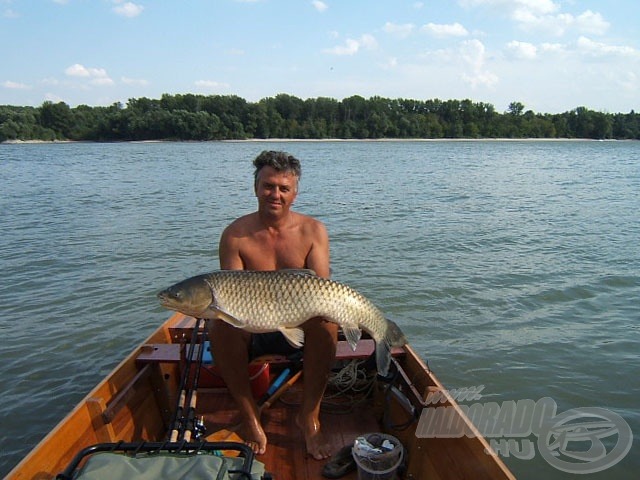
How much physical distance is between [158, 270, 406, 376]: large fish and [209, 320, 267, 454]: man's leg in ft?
1.26

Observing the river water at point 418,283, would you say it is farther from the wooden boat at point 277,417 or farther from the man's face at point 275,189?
the man's face at point 275,189

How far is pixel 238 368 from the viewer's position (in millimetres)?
3832

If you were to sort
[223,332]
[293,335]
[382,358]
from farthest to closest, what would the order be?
[223,332]
[382,358]
[293,335]

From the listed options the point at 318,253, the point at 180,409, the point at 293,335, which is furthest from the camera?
the point at 318,253

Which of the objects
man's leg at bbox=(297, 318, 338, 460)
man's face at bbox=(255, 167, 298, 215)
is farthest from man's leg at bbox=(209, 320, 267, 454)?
man's face at bbox=(255, 167, 298, 215)

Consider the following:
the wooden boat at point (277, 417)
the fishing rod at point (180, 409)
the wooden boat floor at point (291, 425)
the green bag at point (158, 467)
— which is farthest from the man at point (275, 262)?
the green bag at point (158, 467)

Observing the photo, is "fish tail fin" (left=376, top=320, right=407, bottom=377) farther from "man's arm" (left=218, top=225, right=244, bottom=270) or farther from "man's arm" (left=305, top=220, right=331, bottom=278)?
"man's arm" (left=218, top=225, right=244, bottom=270)

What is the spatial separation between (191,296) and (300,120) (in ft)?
363

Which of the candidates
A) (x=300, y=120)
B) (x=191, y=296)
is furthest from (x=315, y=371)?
(x=300, y=120)

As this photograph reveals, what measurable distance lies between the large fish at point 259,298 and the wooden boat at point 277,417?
3.08 feet

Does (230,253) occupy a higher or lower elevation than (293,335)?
higher

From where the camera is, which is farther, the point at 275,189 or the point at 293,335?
the point at 275,189

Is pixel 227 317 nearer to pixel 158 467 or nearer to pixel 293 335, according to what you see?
pixel 293 335

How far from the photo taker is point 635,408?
19.5ft
